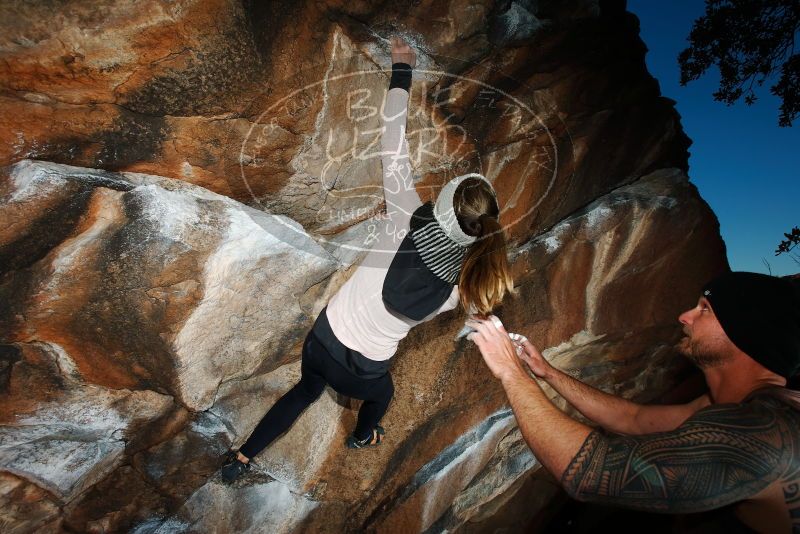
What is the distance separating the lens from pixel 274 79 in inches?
72.7

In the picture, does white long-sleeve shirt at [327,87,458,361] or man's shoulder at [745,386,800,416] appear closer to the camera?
man's shoulder at [745,386,800,416]

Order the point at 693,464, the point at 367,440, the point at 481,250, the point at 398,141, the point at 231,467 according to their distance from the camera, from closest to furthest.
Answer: the point at 693,464, the point at 481,250, the point at 398,141, the point at 231,467, the point at 367,440

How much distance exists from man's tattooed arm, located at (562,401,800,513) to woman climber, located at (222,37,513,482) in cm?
76

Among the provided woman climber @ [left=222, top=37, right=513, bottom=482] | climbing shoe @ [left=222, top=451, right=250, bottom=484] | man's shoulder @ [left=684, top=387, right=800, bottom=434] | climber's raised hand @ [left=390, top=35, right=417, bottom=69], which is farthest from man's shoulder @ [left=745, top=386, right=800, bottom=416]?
climbing shoe @ [left=222, top=451, right=250, bottom=484]

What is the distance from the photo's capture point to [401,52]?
1969 millimetres

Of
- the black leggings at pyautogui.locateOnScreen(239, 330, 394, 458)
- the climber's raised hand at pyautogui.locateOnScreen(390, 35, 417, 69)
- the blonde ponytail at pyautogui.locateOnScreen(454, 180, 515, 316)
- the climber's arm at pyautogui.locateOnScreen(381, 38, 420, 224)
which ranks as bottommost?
the black leggings at pyautogui.locateOnScreen(239, 330, 394, 458)

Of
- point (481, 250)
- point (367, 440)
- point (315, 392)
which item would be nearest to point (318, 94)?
point (481, 250)

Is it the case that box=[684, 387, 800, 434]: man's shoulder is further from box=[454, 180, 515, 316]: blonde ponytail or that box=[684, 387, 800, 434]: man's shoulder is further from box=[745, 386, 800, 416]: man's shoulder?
box=[454, 180, 515, 316]: blonde ponytail

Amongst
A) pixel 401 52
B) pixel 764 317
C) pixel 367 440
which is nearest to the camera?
pixel 764 317

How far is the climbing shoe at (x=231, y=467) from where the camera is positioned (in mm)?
2412

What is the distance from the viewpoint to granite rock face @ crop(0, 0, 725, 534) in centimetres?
168

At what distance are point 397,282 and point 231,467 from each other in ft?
5.95

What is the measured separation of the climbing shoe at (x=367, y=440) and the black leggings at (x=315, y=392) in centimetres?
22

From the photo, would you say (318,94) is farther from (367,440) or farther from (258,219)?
(367,440)
